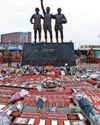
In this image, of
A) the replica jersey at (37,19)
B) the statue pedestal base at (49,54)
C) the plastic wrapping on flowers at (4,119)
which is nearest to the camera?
the plastic wrapping on flowers at (4,119)

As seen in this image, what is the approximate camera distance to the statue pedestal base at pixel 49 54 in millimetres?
15609

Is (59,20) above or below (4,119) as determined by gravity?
above

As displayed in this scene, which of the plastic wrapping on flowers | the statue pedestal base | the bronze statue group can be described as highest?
the bronze statue group

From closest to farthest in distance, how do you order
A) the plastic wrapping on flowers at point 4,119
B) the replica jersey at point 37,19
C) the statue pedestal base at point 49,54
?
the plastic wrapping on flowers at point 4,119, the statue pedestal base at point 49,54, the replica jersey at point 37,19

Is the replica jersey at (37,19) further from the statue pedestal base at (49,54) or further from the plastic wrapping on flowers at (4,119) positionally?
the plastic wrapping on flowers at (4,119)

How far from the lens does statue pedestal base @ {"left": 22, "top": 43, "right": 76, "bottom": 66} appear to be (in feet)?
51.2

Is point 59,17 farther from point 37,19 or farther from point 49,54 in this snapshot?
point 49,54

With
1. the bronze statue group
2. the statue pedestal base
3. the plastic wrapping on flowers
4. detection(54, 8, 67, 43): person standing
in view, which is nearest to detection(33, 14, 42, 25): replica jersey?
the bronze statue group

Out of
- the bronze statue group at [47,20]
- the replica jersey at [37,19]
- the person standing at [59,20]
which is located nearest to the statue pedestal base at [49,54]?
the bronze statue group at [47,20]

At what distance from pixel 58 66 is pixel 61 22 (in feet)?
6.71

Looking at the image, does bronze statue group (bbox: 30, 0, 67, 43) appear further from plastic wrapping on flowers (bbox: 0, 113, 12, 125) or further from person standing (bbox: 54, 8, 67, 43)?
plastic wrapping on flowers (bbox: 0, 113, 12, 125)

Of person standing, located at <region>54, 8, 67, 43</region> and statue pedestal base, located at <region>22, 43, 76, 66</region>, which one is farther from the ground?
person standing, located at <region>54, 8, 67, 43</region>

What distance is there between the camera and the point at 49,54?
51.3 ft

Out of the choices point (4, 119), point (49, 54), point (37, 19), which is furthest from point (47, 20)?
point (4, 119)
